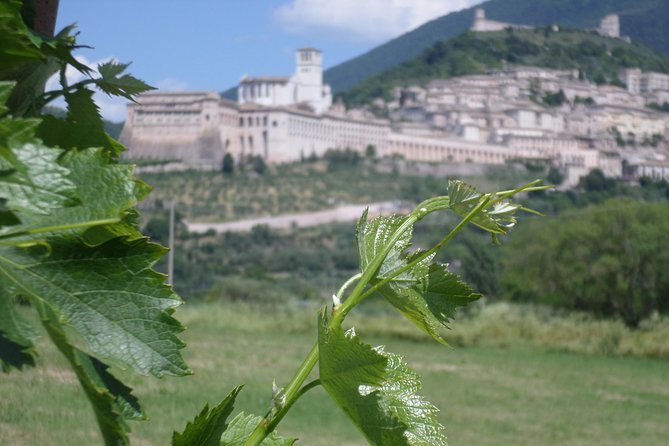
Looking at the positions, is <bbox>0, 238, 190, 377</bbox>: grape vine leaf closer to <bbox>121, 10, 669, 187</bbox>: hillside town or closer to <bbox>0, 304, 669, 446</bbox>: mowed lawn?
<bbox>0, 304, 669, 446</bbox>: mowed lawn

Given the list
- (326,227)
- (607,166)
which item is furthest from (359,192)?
(607,166)

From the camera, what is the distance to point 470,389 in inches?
237

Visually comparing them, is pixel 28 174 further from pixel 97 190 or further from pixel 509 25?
pixel 509 25

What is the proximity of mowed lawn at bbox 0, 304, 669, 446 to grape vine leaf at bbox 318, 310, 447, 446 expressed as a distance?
902 millimetres

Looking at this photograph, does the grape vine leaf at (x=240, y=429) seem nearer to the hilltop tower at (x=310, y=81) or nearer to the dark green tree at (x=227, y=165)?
the dark green tree at (x=227, y=165)

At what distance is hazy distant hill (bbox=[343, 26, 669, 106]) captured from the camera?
37.2 metres

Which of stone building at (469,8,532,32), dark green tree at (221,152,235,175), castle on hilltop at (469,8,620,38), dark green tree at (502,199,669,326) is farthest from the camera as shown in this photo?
castle on hilltop at (469,8,620,38)

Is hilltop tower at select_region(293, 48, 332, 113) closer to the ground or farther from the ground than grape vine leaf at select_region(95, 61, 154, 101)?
farther from the ground

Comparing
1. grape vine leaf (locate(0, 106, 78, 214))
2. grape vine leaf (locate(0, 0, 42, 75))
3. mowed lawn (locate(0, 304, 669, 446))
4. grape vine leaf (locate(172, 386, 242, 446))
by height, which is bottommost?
mowed lawn (locate(0, 304, 669, 446))

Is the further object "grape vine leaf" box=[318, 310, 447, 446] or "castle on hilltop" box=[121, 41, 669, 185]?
"castle on hilltop" box=[121, 41, 669, 185]

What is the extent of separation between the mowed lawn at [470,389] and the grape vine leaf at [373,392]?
902mm

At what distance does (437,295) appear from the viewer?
0.18 metres

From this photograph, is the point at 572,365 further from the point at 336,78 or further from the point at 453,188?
the point at 336,78

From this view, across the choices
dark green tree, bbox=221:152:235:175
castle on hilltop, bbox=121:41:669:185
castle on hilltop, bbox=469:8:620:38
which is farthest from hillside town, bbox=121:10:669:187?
castle on hilltop, bbox=469:8:620:38
